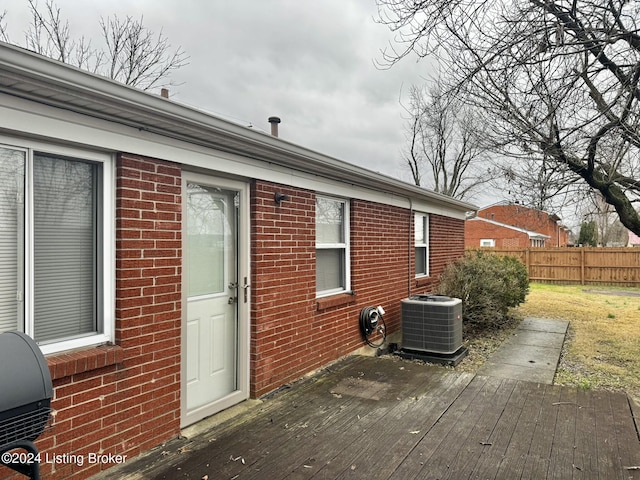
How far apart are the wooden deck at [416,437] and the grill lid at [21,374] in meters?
1.50

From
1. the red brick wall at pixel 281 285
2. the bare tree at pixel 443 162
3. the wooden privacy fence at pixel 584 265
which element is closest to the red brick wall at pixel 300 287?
the red brick wall at pixel 281 285

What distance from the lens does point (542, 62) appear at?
4.40 metres

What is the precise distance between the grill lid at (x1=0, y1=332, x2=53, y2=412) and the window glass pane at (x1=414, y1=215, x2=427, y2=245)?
738 cm

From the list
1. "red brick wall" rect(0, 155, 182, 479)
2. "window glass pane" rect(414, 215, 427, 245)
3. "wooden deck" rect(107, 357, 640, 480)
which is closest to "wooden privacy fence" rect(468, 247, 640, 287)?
"window glass pane" rect(414, 215, 427, 245)

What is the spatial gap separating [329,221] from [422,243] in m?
3.59

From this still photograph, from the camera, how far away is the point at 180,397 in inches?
141

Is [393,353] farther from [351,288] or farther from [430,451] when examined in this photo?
[430,451]

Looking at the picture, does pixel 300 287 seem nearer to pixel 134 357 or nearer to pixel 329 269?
pixel 329 269

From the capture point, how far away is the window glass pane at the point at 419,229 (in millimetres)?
8609

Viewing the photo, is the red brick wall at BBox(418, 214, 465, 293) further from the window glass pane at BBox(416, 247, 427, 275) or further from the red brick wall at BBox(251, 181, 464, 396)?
the red brick wall at BBox(251, 181, 464, 396)

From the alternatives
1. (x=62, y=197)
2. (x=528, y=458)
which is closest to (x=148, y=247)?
→ (x=62, y=197)

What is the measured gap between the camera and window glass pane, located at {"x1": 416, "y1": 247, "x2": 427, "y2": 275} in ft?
28.8

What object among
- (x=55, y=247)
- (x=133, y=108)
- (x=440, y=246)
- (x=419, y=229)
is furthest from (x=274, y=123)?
(x=440, y=246)

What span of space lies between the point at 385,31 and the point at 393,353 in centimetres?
456
